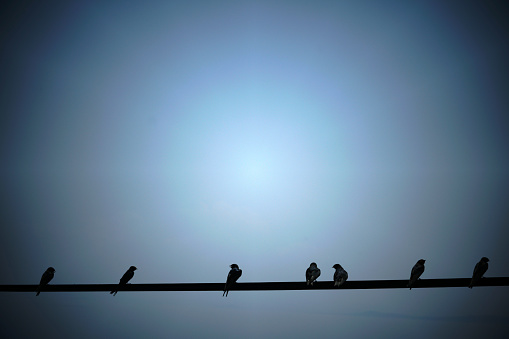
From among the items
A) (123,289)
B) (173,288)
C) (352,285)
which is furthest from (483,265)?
(123,289)

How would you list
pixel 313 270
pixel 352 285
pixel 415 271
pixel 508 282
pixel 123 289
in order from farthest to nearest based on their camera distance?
pixel 313 270 → pixel 415 271 → pixel 123 289 → pixel 352 285 → pixel 508 282

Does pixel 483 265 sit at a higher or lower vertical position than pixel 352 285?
higher

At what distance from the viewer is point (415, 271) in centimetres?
841

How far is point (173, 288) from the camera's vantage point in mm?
6031

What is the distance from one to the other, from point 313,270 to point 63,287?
768cm

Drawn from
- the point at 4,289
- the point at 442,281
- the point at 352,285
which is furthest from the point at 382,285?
the point at 4,289

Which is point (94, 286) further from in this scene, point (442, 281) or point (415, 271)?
point (415, 271)

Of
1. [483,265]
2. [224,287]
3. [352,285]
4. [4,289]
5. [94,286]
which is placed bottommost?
[4,289]

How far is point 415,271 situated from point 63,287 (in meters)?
10.1

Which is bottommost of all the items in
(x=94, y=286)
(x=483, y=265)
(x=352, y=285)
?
(x=94, y=286)

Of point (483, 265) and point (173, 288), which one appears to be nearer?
point (173, 288)

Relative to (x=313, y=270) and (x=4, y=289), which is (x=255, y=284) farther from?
(x=4, y=289)

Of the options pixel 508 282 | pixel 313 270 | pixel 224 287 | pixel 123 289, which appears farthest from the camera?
pixel 313 270

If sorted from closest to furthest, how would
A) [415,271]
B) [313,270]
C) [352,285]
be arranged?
[352,285], [415,271], [313,270]
